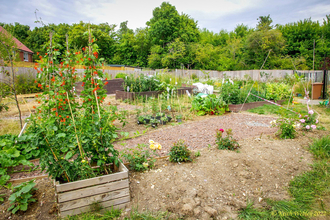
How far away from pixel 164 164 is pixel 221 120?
3.16 metres

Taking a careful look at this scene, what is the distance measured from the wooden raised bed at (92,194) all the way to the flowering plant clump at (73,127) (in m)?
0.15

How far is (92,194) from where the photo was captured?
71.2 inches

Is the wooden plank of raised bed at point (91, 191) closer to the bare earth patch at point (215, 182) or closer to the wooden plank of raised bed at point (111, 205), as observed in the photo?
the wooden plank of raised bed at point (111, 205)

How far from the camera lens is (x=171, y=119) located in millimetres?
5371

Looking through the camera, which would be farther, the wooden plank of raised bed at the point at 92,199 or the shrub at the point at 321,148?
the shrub at the point at 321,148

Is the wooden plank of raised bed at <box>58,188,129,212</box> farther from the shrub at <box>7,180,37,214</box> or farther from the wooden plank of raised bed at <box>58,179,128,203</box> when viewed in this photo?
the shrub at <box>7,180,37,214</box>

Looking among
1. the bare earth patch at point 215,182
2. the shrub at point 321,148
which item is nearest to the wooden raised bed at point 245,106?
the bare earth patch at point 215,182

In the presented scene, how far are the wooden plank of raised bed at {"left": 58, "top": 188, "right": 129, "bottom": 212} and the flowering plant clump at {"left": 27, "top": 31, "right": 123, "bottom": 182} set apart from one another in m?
0.22

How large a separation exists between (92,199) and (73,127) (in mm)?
744

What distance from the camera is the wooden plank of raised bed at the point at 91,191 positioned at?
172cm

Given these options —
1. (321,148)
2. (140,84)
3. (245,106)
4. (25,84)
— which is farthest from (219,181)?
(25,84)

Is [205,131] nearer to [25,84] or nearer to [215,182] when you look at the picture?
[215,182]

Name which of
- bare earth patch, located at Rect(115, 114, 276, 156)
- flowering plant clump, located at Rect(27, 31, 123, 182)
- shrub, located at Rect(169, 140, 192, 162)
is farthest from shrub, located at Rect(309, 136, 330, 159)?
flowering plant clump, located at Rect(27, 31, 123, 182)

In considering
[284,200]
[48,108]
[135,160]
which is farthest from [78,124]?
[284,200]
